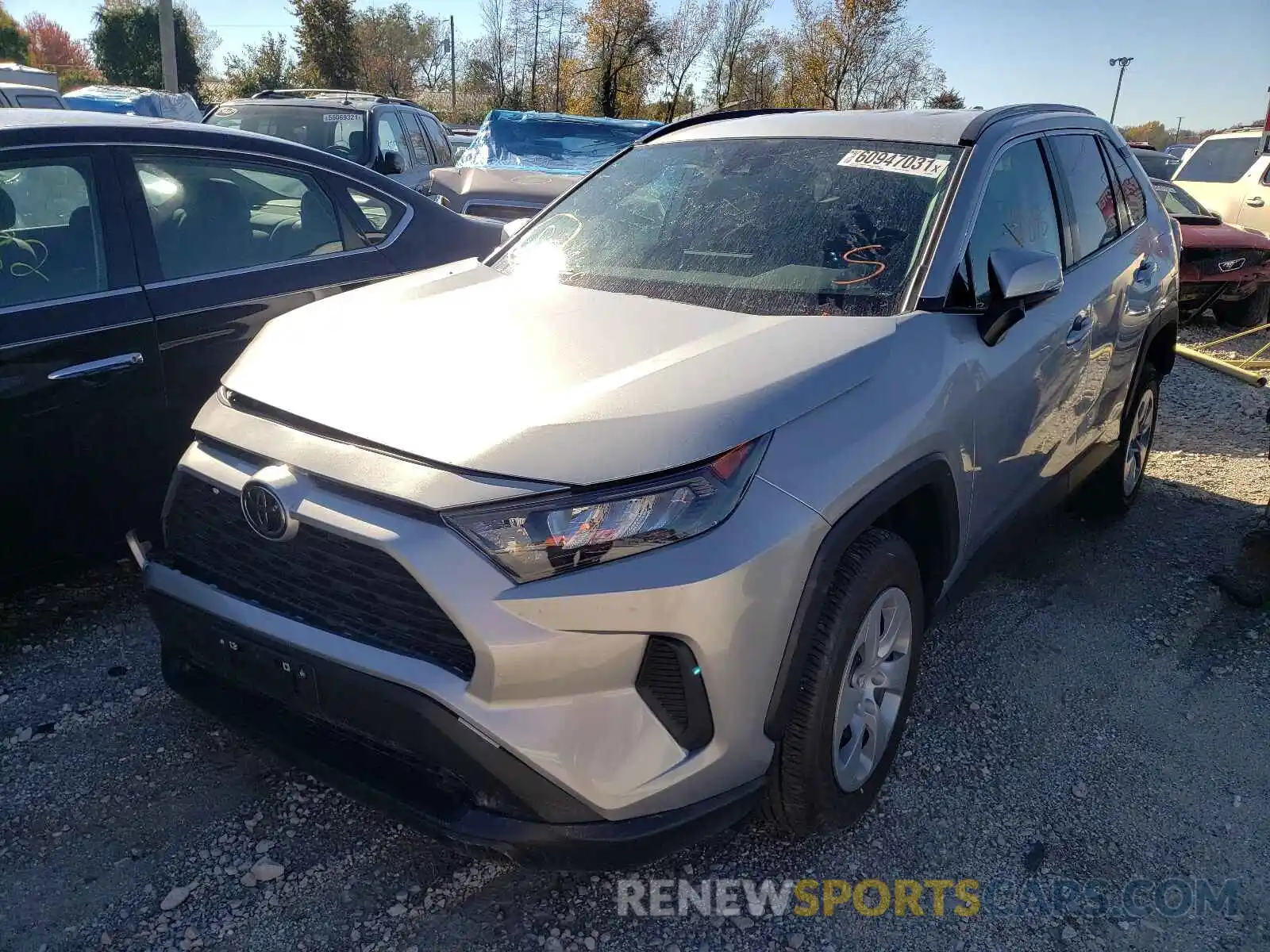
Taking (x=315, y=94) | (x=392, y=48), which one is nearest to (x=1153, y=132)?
(x=392, y=48)

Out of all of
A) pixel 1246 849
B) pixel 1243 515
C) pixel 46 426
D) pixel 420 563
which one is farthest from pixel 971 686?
pixel 46 426

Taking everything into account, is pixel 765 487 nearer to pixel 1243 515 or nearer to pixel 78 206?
pixel 78 206

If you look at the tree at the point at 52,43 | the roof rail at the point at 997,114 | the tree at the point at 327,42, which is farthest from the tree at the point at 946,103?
the tree at the point at 52,43

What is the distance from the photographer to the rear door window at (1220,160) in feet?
45.2

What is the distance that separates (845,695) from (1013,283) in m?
1.23

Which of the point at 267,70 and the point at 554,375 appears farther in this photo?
the point at 267,70

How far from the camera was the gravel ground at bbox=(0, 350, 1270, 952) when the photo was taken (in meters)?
2.35

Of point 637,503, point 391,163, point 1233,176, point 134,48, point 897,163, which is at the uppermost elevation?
point 134,48

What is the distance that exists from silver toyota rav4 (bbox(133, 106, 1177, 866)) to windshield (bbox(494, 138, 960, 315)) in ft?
0.04

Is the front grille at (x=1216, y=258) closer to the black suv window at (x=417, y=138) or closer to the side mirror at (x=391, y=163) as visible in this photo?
the side mirror at (x=391, y=163)

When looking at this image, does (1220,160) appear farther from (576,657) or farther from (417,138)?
(576,657)

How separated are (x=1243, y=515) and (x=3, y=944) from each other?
17.6ft

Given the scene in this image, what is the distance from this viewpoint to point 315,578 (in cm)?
219

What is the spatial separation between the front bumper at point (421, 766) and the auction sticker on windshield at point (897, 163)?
1917 millimetres
